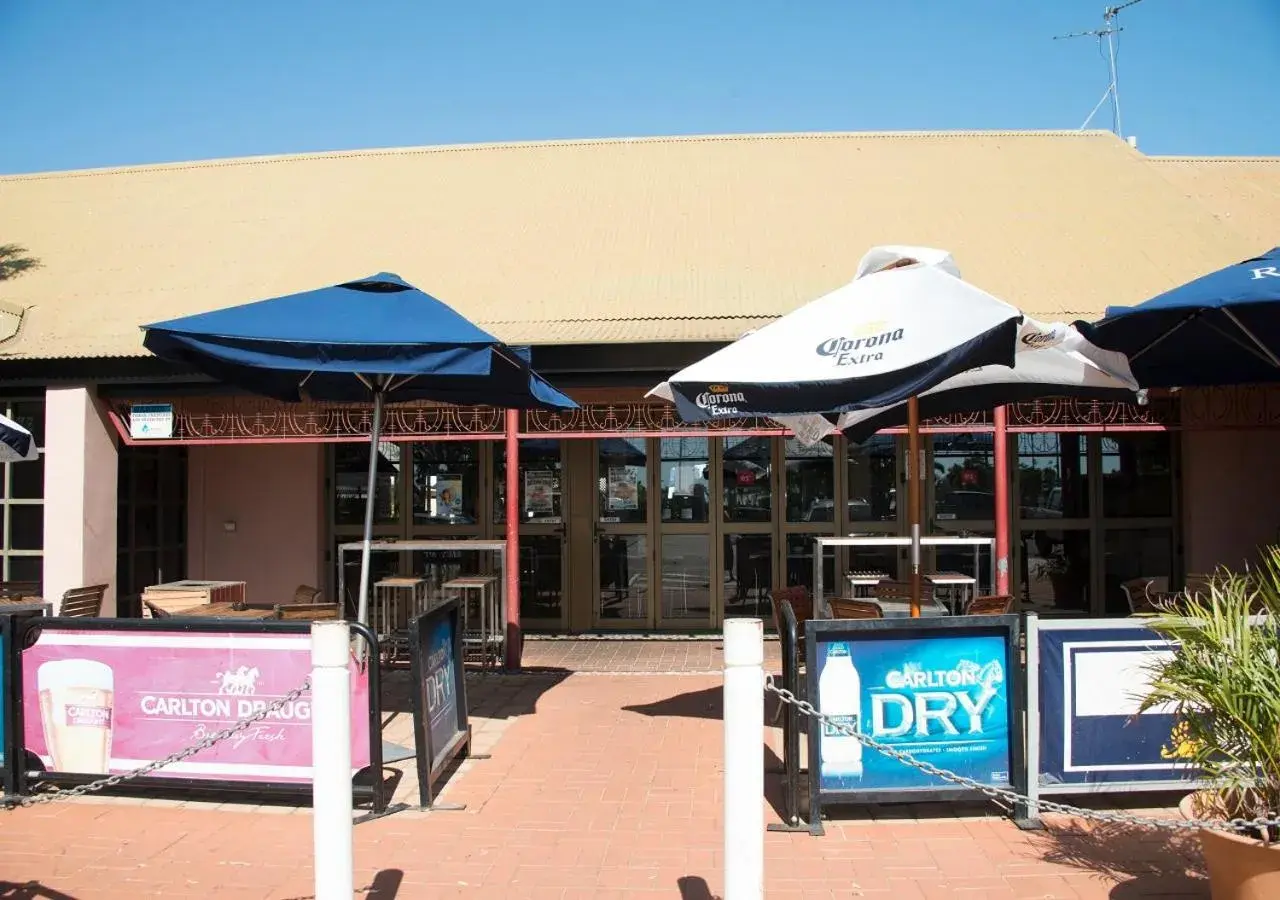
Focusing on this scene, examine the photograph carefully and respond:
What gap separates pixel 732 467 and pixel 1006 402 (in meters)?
4.39

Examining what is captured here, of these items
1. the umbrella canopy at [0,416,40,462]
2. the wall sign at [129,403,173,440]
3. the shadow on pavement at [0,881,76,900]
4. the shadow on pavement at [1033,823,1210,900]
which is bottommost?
the shadow on pavement at [0,881,76,900]

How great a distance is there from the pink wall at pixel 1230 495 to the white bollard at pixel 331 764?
976 centimetres

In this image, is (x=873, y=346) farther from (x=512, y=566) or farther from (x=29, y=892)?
(x=512, y=566)

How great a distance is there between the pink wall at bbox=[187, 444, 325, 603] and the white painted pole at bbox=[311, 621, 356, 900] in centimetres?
793

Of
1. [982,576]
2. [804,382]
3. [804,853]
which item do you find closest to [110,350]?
[804,382]

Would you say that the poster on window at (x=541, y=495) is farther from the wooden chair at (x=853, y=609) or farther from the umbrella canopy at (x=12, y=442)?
the umbrella canopy at (x=12, y=442)

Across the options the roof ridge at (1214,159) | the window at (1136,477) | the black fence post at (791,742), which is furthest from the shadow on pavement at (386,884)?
the roof ridge at (1214,159)

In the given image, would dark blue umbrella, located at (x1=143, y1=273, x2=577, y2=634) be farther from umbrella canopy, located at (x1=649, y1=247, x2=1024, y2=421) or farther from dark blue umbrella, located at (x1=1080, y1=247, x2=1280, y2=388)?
dark blue umbrella, located at (x1=1080, y1=247, x2=1280, y2=388)

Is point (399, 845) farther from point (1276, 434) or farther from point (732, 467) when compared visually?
point (1276, 434)

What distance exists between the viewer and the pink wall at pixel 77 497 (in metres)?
9.45

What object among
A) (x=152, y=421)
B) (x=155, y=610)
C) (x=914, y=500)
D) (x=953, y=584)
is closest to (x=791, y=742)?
(x=914, y=500)

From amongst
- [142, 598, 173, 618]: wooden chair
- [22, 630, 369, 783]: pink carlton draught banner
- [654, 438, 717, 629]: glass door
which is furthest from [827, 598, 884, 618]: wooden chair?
[142, 598, 173, 618]: wooden chair

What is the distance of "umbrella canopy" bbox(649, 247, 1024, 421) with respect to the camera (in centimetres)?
481

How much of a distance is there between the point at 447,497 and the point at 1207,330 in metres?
8.18
